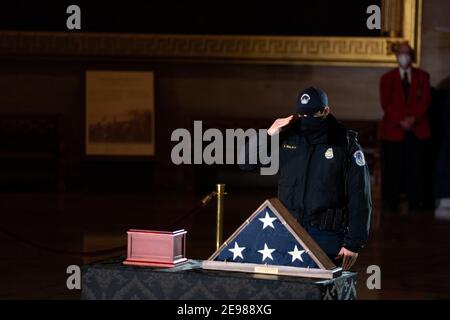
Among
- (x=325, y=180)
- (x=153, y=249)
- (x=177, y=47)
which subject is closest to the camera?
(x=153, y=249)

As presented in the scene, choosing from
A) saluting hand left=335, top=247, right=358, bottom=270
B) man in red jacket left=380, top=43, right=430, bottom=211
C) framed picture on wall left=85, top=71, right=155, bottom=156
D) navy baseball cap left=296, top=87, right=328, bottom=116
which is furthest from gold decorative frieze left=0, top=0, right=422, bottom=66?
saluting hand left=335, top=247, right=358, bottom=270

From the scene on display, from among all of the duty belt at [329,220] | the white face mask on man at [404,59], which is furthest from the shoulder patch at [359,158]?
the white face mask on man at [404,59]

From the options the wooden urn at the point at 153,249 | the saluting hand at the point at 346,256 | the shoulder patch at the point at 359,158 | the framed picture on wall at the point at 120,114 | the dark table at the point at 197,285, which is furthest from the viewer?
the framed picture on wall at the point at 120,114

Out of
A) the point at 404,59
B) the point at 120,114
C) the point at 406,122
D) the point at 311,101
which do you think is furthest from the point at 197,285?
the point at 120,114

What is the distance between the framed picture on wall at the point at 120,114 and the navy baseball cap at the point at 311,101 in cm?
1204

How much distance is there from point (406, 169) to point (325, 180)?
413 inches

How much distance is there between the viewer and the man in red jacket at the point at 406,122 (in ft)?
55.4

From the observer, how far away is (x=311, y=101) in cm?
696

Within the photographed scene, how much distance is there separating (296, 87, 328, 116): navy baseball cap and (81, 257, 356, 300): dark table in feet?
3.83

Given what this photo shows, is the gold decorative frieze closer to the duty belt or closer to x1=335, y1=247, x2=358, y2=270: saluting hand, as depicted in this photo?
the duty belt

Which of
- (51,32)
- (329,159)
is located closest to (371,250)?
(329,159)

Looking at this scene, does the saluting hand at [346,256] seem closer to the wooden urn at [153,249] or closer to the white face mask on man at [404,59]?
the wooden urn at [153,249]

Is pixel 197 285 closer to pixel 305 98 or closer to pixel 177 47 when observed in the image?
pixel 305 98
